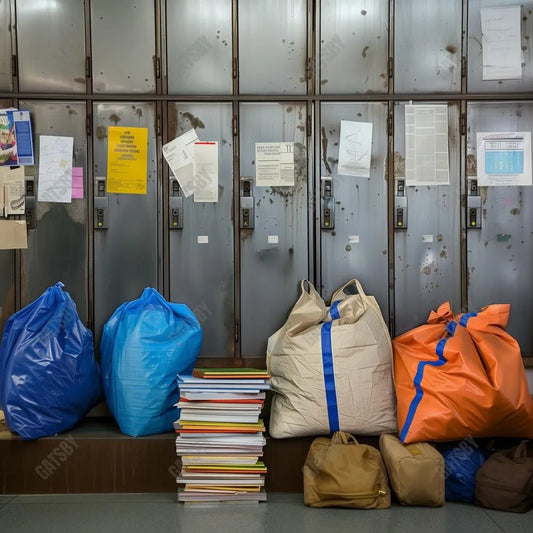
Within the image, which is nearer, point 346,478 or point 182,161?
point 346,478

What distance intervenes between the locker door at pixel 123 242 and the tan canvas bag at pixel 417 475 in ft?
5.14

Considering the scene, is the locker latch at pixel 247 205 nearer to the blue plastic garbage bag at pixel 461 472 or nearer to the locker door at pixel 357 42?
the locker door at pixel 357 42

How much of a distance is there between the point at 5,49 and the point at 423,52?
2.25 m

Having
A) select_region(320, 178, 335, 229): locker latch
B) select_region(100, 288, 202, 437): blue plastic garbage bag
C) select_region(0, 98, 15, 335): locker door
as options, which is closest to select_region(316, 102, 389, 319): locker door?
select_region(320, 178, 335, 229): locker latch

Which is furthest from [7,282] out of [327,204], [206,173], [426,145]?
[426,145]

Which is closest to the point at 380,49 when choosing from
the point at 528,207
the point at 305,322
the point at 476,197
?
the point at 476,197

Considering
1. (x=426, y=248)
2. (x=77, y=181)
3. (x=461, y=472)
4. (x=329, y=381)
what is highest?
(x=77, y=181)

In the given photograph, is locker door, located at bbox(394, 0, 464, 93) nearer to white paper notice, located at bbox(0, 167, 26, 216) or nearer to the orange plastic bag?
the orange plastic bag

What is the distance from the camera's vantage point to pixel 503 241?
332 cm

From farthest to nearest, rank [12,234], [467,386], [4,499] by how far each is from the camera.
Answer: [12,234] < [4,499] < [467,386]

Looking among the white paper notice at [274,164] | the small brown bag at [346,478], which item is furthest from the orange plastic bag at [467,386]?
the white paper notice at [274,164]

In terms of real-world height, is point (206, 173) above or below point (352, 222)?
above

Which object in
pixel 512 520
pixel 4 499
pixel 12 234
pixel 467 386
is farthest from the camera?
pixel 12 234

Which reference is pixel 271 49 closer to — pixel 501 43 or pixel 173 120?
pixel 173 120
